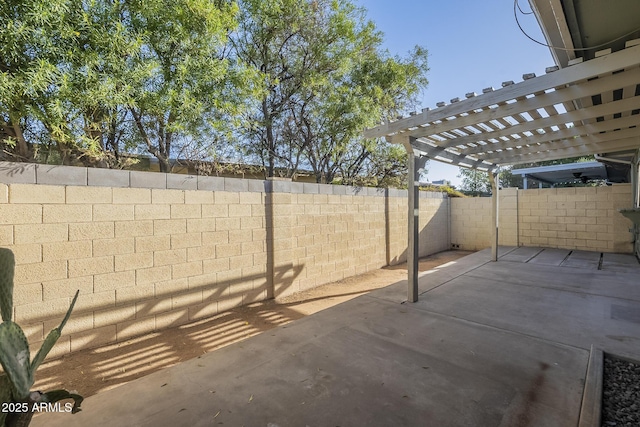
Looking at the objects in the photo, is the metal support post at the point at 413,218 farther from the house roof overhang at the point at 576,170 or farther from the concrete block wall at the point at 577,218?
the house roof overhang at the point at 576,170

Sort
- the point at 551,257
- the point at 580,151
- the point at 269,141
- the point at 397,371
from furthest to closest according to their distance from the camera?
the point at 269,141
the point at 551,257
the point at 580,151
the point at 397,371

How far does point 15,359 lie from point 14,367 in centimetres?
3

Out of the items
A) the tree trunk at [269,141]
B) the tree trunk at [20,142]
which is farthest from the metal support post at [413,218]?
the tree trunk at [20,142]

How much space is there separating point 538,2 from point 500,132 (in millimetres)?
2108

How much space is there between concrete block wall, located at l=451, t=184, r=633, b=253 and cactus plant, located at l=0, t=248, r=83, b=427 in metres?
9.96

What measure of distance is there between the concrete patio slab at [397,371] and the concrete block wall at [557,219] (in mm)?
4640

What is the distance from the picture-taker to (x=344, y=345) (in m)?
2.67

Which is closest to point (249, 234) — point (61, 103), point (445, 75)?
point (61, 103)

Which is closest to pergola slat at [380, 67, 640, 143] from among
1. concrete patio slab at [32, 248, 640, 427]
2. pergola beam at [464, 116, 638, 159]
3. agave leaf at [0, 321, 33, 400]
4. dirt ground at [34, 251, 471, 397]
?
pergola beam at [464, 116, 638, 159]

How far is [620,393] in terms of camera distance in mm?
1943

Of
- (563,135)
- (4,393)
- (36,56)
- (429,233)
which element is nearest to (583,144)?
(563,135)

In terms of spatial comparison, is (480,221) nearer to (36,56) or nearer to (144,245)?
(144,245)

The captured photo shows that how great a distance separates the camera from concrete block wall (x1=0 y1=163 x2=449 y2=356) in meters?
2.72

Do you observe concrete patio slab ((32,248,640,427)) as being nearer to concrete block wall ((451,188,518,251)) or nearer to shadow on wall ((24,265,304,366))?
shadow on wall ((24,265,304,366))
